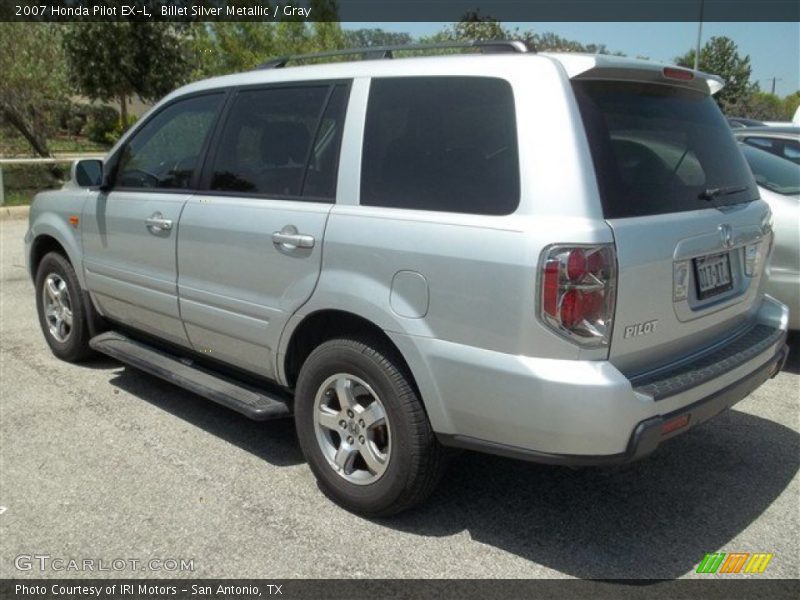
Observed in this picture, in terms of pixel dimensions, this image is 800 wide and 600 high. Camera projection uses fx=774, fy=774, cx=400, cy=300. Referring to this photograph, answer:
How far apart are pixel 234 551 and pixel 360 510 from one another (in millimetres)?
568

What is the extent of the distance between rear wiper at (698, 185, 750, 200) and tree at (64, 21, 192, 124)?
20.0 m

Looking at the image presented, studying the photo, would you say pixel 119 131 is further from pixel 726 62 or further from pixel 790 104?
pixel 790 104

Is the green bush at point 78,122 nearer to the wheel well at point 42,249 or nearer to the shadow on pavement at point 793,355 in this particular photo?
the wheel well at point 42,249

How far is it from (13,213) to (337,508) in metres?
12.4

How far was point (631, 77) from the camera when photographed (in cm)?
309

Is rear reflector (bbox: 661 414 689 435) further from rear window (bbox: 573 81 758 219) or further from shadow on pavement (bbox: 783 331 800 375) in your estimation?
shadow on pavement (bbox: 783 331 800 375)

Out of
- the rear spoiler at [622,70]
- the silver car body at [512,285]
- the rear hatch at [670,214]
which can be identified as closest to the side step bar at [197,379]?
the silver car body at [512,285]

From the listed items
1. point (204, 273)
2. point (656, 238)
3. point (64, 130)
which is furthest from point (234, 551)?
point (64, 130)

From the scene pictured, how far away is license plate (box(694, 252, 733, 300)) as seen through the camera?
10.3 feet

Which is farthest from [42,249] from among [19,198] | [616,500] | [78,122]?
[78,122]

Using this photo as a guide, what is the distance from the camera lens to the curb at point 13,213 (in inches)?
538

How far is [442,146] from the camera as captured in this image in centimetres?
315

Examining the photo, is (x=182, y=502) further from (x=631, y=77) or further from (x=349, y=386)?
(x=631, y=77)

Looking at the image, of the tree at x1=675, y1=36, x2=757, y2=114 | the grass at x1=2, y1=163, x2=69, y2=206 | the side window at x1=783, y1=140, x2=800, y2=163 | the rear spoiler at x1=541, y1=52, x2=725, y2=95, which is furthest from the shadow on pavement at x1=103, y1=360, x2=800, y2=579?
the tree at x1=675, y1=36, x2=757, y2=114
